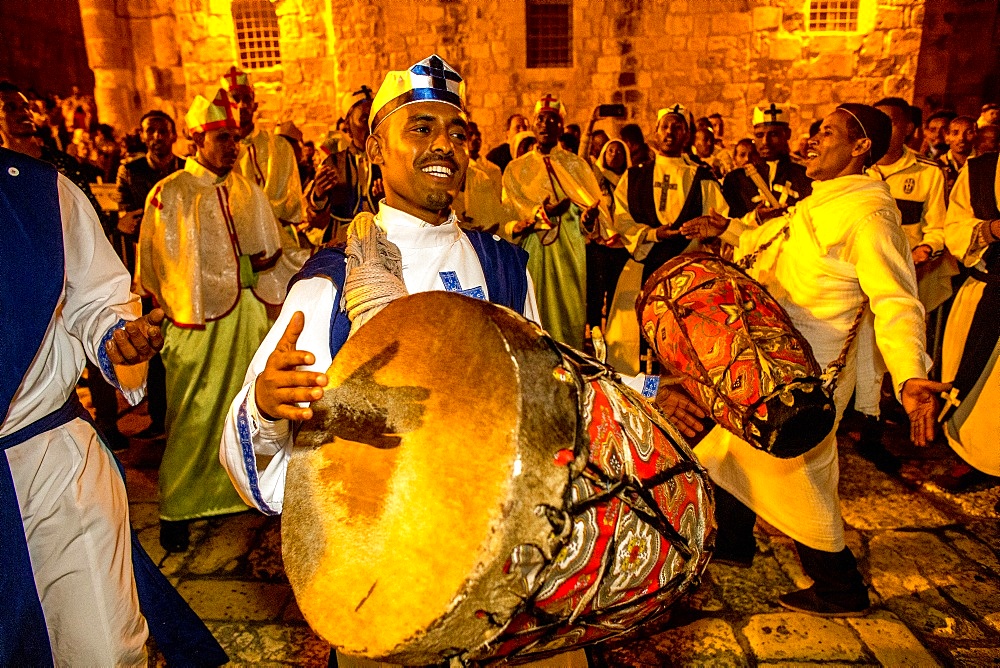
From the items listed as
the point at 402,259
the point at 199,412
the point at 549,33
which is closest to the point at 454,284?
the point at 402,259

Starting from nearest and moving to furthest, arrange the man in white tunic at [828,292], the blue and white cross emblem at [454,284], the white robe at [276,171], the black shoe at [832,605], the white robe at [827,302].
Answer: the blue and white cross emblem at [454,284], the white robe at [827,302], the man in white tunic at [828,292], the black shoe at [832,605], the white robe at [276,171]

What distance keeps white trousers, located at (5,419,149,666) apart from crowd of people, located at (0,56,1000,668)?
0.40 ft

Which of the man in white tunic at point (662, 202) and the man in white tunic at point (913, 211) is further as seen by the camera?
the man in white tunic at point (662, 202)

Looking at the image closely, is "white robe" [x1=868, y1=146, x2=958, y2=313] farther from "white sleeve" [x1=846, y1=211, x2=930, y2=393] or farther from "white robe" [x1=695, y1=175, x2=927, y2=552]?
"white sleeve" [x1=846, y1=211, x2=930, y2=393]

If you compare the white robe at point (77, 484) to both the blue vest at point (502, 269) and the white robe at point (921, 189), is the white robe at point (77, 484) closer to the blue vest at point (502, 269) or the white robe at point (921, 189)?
the blue vest at point (502, 269)

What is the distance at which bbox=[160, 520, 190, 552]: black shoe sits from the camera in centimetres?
394

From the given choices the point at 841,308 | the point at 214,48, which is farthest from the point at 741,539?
the point at 214,48

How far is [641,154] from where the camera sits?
8.70m

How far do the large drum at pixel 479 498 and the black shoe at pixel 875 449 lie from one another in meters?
3.97

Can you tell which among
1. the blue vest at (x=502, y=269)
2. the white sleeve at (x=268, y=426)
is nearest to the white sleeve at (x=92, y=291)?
the white sleeve at (x=268, y=426)

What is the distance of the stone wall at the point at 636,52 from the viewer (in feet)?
48.0

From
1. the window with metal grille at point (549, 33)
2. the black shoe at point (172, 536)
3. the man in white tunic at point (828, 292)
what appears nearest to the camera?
the man in white tunic at point (828, 292)

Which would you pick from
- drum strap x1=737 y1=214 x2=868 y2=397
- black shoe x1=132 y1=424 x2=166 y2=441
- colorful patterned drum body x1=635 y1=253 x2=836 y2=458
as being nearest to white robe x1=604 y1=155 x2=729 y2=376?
drum strap x1=737 y1=214 x2=868 y2=397

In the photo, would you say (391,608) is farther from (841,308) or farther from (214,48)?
(214,48)
